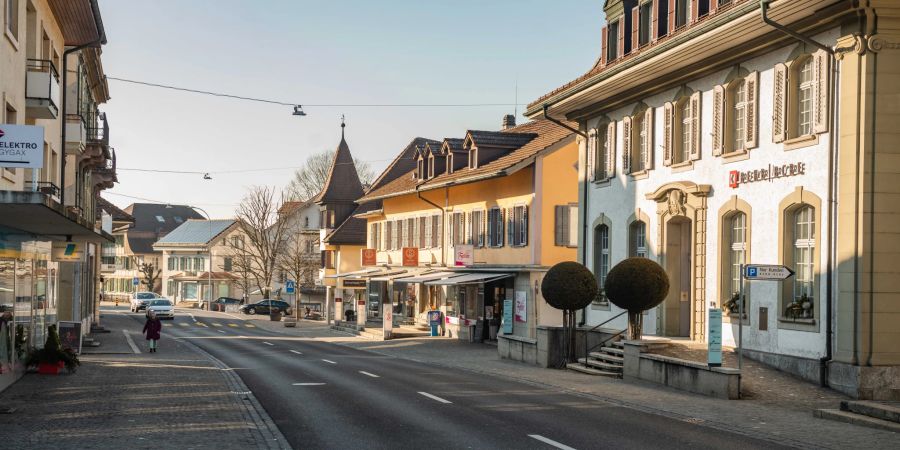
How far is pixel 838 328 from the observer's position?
1923cm

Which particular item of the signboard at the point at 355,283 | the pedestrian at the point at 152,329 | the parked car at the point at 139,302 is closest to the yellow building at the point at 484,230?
the signboard at the point at 355,283

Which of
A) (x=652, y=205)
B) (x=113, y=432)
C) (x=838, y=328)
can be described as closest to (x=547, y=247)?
(x=652, y=205)

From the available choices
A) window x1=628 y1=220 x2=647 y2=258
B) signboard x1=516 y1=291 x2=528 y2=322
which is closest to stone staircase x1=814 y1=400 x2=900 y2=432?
window x1=628 y1=220 x2=647 y2=258

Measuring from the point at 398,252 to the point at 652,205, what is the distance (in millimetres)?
28293

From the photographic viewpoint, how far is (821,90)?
66.2ft

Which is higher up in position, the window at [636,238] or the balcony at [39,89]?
the balcony at [39,89]

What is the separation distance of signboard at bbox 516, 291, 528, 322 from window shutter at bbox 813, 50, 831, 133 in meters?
19.9

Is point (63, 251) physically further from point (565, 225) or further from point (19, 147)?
point (565, 225)

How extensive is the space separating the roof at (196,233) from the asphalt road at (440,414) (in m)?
87.5

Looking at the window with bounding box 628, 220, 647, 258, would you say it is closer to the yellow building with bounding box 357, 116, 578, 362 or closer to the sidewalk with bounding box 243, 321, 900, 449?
the yellow building with bounding box 357, 116, 578, 362

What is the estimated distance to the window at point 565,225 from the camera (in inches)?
1538

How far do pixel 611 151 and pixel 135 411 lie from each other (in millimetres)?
17596

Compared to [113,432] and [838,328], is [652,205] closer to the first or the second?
[838,328]

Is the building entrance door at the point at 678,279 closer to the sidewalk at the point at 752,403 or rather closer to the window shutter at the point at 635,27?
the sidewalk at the point at 752,403
